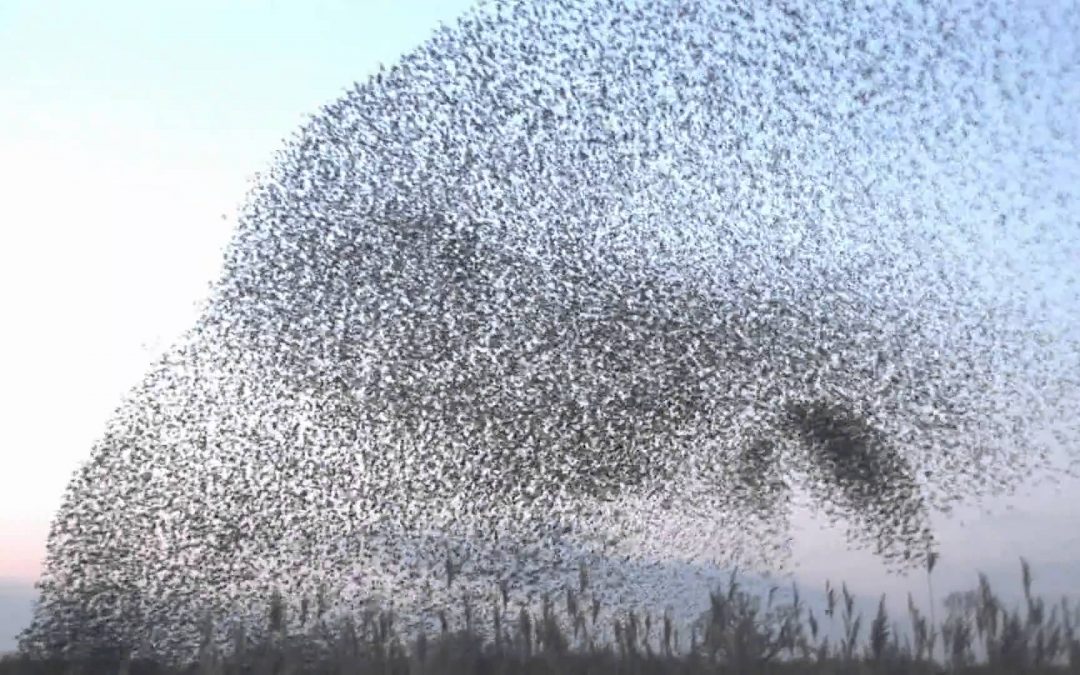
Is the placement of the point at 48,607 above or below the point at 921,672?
above

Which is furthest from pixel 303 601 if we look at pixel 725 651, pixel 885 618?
pixel 885 618

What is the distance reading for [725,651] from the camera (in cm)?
1738

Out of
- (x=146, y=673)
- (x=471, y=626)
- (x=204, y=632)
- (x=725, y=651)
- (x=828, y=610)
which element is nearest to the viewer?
(x=204, y=632)

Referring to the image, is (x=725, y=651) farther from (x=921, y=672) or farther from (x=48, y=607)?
(x=48, y=607)

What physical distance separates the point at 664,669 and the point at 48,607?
1340cm

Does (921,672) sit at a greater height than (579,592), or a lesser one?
lesser

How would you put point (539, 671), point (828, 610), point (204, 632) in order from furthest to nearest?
point (828, 610) < point (539, 671) < point (204, 632)

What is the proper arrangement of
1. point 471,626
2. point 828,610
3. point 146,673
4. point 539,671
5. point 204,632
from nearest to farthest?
point 204,632 → point 539,671 → point 471,626 → point 828,610 → point 146,673

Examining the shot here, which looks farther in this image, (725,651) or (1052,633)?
(1052,633)

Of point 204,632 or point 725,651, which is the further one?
point 725,651

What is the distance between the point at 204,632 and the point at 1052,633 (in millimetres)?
12036

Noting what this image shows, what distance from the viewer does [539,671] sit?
1861 cm

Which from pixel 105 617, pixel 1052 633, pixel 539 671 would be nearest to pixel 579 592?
pixel 539 671

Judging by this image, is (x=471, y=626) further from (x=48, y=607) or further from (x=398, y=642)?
(x=48, y=607)
